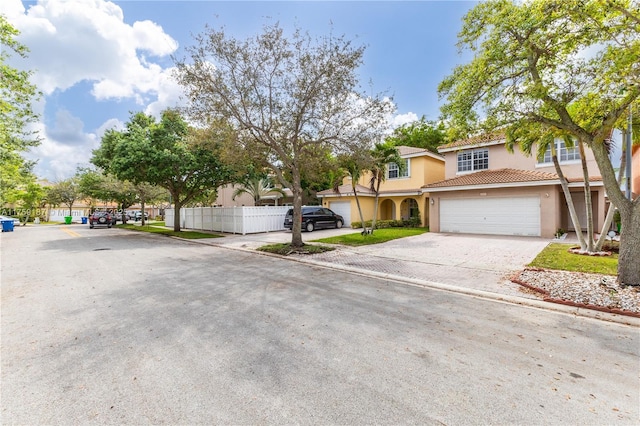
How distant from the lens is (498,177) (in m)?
16.7

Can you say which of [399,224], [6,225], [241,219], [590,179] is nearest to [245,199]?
[241,219]

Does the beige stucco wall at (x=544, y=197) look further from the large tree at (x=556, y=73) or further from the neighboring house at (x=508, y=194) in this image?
the large tree at (x=556, y=73)

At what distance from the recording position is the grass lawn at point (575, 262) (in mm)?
7884

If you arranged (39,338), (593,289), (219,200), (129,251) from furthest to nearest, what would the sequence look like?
1. (219,200)
2. (129,251)
3. (593,289)
4. (39,338)

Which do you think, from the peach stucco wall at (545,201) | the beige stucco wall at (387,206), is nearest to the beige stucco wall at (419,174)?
the beige stucco wall at (387,206)

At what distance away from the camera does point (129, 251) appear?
13.1m

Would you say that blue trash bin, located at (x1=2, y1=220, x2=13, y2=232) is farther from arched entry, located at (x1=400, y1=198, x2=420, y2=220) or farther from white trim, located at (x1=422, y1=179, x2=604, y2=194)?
white trim, located at (x1=422, y1=179, x2=604, y2=194)

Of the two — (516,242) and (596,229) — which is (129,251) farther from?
(596,229)

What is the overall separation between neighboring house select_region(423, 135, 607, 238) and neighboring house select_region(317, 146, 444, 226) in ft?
8.15

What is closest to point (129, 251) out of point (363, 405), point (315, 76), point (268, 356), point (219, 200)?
point (315, 76)

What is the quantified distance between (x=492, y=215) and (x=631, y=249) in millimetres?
10987

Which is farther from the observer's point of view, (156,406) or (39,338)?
(39,338)

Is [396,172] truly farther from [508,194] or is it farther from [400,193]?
[508,194]

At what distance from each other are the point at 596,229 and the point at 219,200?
39.2m
